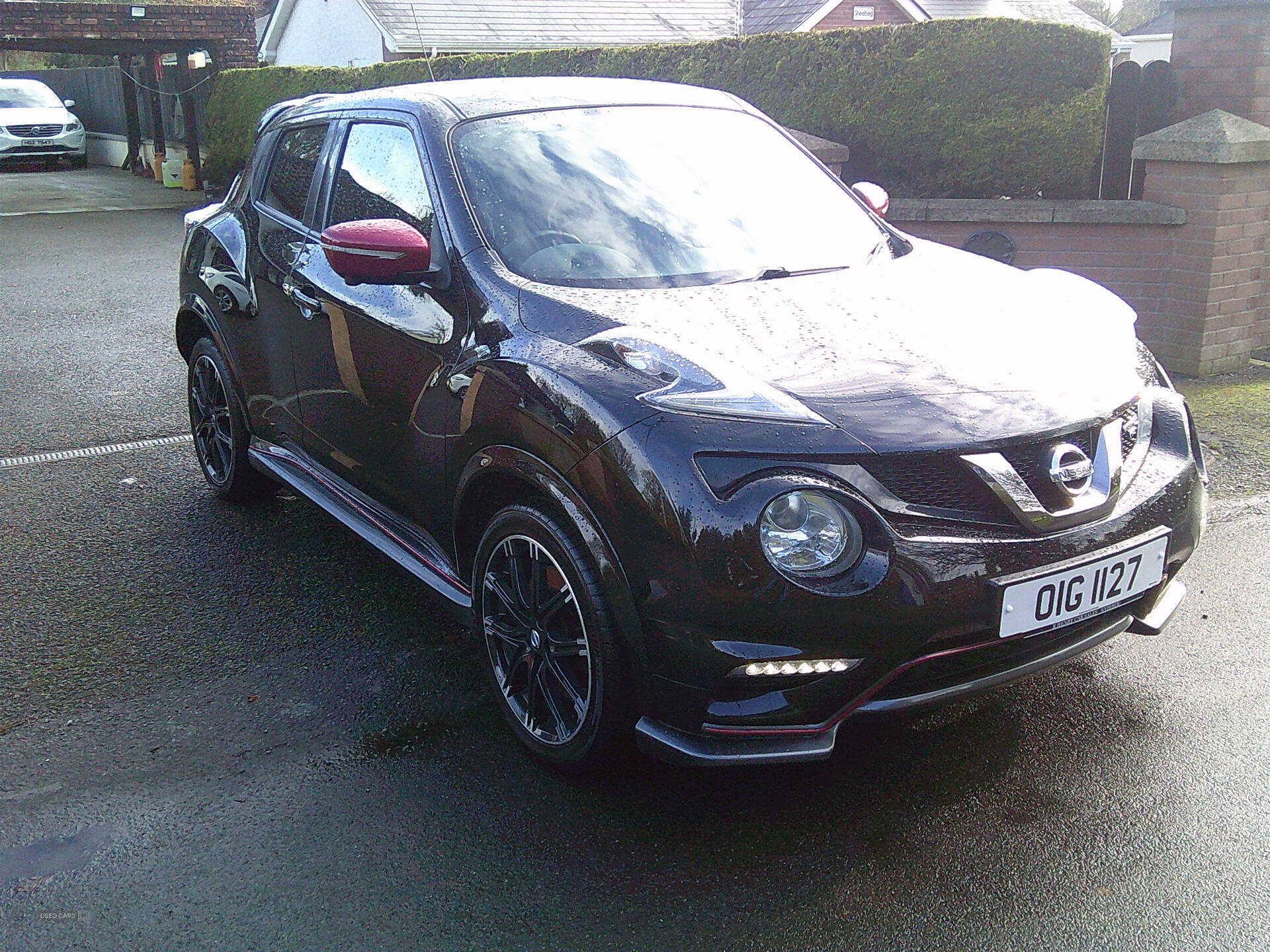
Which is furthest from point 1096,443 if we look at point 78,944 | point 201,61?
point 201,61

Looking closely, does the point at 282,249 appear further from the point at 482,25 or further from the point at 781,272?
the point at 482,25

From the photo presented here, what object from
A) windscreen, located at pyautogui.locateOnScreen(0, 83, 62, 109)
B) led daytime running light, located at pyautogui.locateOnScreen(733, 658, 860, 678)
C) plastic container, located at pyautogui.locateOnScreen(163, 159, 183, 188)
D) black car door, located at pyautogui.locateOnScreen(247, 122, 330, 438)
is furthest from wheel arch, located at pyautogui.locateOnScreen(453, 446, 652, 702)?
windscreen, located at pyautogui.locateOnScreen(0, 83, 62, 109)

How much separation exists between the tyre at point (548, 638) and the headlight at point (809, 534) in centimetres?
45

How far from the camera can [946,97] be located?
7875 mm

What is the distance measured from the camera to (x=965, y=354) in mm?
2945

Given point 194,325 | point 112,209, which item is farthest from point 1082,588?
point 112,209

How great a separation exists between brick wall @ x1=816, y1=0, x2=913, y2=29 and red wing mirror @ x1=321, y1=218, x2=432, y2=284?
2771 centimetres

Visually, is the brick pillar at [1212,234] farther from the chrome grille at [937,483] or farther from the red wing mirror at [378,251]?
the red wing mirror at [378,251]

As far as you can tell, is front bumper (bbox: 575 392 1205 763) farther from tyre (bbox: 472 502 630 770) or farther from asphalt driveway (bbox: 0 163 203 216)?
asphalt driveway (bbox: 0 163 203 216)

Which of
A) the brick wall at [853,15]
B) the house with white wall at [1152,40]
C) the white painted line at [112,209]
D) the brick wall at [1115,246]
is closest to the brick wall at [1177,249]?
the brick wall at [1115,246]

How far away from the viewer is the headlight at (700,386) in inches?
104

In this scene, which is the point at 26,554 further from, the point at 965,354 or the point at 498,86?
the point at 965,354

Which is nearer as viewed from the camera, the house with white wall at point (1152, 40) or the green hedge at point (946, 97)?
the green hedge at point (946, 97)

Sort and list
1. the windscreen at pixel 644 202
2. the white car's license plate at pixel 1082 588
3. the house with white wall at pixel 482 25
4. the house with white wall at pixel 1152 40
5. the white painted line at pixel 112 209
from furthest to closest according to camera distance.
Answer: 1. the house with white wall at pixel 1152 40
2. the house with white wall at pixel 482 25
3. the white painted line at pixel 112 209
4. the windscreen at pixel 644 202
5. the white car's license plate at pixel 1082 588
